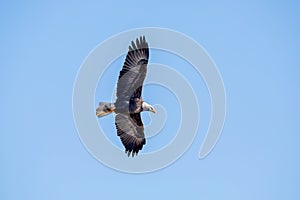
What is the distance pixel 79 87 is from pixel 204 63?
4.13m

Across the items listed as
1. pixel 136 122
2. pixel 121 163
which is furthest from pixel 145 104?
pixel 121 163

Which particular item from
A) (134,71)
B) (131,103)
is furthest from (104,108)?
(134,71)

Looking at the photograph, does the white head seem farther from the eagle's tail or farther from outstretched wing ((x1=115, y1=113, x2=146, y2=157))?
the eagle's tail

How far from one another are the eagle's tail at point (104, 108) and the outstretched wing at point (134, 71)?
512 mm

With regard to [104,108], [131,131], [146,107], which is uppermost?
[146,107]

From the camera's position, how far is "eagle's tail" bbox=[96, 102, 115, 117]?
2250 cm

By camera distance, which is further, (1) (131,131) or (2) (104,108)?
(1) (131,131)

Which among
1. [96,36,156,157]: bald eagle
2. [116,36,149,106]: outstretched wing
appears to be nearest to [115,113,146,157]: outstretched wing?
[96,36,156,157]: bald eagle

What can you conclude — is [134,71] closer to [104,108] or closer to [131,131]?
[104,108]

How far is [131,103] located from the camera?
22.4 meters

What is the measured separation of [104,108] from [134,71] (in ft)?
5.12

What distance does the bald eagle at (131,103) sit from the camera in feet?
72.4

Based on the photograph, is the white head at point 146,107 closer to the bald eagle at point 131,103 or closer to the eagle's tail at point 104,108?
the bald eagle at point 131,103

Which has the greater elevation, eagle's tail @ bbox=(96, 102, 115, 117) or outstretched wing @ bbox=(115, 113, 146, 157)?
eagle's tail @ bbox=(96, 102, 115, 117)
